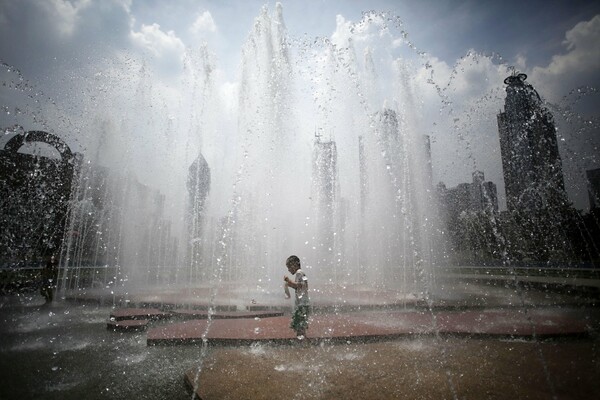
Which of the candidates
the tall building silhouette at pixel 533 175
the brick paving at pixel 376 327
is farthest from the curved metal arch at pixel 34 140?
the tall building silhouette at pixel 533 175

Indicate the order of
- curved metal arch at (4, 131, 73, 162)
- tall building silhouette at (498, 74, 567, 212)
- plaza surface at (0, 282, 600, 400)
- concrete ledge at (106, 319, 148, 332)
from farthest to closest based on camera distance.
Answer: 1. tall building silhouette at (498, 74, 567, 212)
2. curved metal arch at (4, 131, 73, 162)
3. concrete ledge at (106, 319, 148, 332)
4. plaza surface at (0, 282, 600, 400)

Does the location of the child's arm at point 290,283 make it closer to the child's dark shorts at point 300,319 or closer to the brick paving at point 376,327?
the child's dark shorts at point 300,319

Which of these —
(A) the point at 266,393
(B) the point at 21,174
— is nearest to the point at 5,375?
(A) the point at 266,393

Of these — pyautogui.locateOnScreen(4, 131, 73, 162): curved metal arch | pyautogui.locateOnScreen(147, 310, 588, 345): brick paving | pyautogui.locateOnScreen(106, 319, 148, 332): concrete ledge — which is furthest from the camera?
pyautogui.locateOnScreen(4, 131, 73, 162): curved metal arch

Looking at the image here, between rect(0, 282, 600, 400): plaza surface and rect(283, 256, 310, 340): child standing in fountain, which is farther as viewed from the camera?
rect(283, 256, 310, 340): child standing in fountain

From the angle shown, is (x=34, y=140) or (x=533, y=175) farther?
(x=533, y=175)

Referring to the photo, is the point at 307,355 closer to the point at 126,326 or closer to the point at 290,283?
the point at 290,283

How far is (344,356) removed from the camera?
4.57 meters

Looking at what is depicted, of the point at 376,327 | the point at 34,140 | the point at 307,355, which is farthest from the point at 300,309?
the point at 34,140

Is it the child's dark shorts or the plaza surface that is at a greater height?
the child's dark shorts

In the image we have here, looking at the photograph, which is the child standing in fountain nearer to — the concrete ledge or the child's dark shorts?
the child's dark shorts

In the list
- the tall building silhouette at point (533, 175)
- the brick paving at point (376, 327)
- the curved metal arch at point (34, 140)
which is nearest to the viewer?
the brick paving at point (376, 327)

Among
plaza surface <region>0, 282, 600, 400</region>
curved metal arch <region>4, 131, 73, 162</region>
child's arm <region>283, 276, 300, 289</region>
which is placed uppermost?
curved metal arch <region>4, 131, 73, 162</region>

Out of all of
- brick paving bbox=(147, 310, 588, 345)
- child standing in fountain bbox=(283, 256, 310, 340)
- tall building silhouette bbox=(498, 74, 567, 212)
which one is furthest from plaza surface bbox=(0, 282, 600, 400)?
tall building silhouette bbox=(498, 74, 567, 212)
